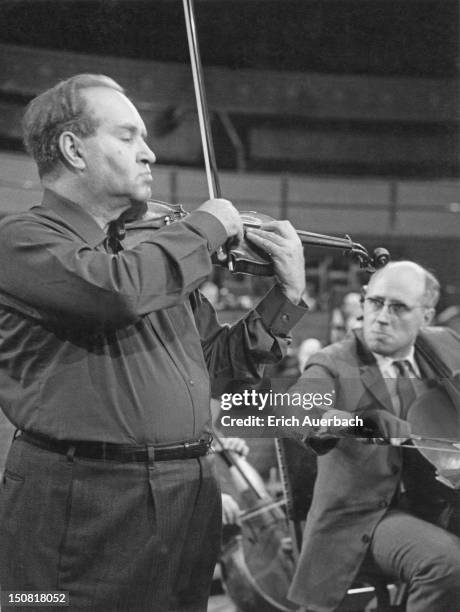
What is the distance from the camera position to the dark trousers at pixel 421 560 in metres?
1.81

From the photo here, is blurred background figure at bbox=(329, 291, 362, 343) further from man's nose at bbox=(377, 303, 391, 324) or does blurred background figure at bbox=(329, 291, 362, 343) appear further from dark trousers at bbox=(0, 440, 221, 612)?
dark trousers at bbox=(0, 440, 221, 612)

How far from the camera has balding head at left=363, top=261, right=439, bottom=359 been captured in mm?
2051

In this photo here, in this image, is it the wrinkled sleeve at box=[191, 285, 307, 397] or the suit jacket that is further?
the suit jacket

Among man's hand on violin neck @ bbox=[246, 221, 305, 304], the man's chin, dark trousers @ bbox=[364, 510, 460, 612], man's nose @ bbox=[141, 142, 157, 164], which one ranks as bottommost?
dark trousers @ bbox=[364, 510, 460, 612]

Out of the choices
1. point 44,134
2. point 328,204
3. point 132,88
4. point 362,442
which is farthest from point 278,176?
point 44,134

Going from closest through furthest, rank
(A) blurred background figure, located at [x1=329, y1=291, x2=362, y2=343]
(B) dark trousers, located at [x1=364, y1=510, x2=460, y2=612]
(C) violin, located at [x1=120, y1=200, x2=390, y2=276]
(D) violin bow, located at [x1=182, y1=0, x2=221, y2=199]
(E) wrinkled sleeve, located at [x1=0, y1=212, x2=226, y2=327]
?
(E) wrinkled sleeve, located at [x1=0, y1=212, x2=226, y2=327], (C) violin, located at [x1=120, y1=200, x2=390, y2=276], (D) violin bow, located at [x1=182, y1=0, x2=221, y2=199], (B) dark trousers, located at [x1=364, y1=510, x2=460, y2=612], (A) blurred background figure, located at [x1=329, y1=291, x2=362, y2=343]

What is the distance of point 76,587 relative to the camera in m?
1.20

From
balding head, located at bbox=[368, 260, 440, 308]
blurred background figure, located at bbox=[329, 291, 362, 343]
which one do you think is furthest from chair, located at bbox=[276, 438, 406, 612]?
blurred background figure, located at bbox=[329, 291, 362, 343]

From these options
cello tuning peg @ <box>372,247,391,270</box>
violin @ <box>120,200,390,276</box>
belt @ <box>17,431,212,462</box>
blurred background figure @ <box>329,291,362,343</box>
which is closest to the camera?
belt @ <box>17,431,212,462</box>

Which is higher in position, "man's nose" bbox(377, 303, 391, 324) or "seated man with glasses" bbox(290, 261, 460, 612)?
"man's nose" bbox(377, 303, 391, 324)

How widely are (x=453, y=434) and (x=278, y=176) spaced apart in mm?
3975

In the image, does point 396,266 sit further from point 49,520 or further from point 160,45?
point 49,520

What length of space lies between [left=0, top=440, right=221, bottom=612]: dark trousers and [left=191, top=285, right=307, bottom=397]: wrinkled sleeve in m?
0.24

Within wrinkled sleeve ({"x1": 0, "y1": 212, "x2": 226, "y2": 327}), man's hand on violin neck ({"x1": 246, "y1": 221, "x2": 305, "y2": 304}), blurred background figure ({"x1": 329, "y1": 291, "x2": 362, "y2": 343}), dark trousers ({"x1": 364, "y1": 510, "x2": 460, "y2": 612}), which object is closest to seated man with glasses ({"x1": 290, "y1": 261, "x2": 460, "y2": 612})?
dark trousers ({"x1": 364, "y1": 510, "x2": 460, "y2": 612})
